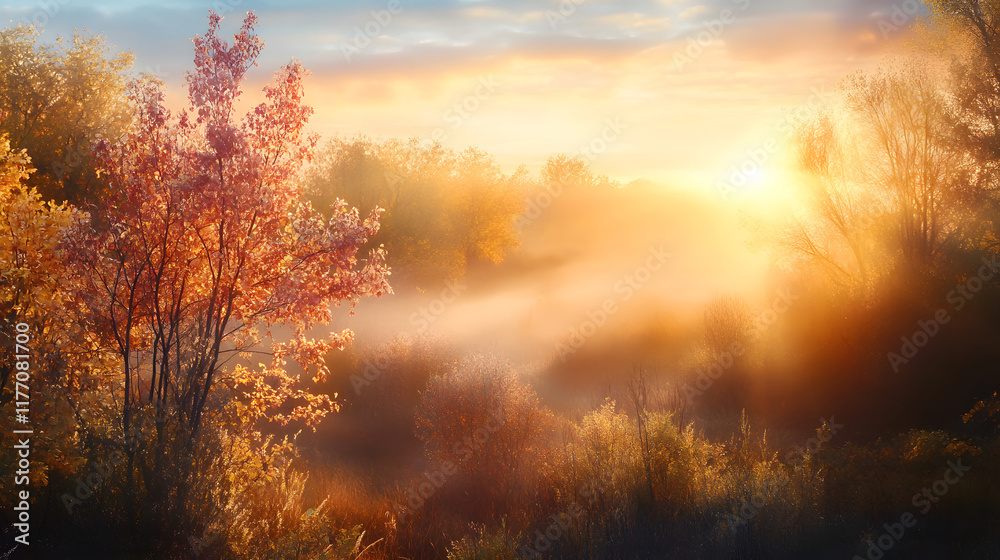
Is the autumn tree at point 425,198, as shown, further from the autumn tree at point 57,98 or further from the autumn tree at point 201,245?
the autumn tree at point 201,245

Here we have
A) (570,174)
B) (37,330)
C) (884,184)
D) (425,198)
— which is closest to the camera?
(37,330)

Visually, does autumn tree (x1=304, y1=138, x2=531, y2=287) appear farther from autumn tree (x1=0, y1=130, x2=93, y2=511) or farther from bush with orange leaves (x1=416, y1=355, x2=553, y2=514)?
autumn tree (x1=0, y1=130, x2=93, y2=511)

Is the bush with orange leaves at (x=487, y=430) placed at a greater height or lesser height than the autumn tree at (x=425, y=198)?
lesser

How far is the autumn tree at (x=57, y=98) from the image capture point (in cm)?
2208

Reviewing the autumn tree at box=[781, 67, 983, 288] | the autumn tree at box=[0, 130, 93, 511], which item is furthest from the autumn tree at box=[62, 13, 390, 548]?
the autumn tree at box=[781, 67, 983, 288]

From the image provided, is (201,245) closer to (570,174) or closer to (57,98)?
(57,98)

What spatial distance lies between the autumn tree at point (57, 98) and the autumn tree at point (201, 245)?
17853mm

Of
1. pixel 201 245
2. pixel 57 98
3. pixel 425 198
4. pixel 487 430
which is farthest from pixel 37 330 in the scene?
pixel 425 198

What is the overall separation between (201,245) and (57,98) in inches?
867

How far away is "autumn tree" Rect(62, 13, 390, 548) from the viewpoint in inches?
273

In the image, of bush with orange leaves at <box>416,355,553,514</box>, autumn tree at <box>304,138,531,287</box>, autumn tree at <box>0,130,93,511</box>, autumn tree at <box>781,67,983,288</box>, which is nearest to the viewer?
autumn tree at <box>0,130,93,511</box>

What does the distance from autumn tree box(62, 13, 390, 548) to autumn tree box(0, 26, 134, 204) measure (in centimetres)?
1785

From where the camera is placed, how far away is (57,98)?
77.3 feet

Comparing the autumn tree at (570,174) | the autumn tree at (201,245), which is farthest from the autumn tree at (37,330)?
the autumn tree at (570,174)
